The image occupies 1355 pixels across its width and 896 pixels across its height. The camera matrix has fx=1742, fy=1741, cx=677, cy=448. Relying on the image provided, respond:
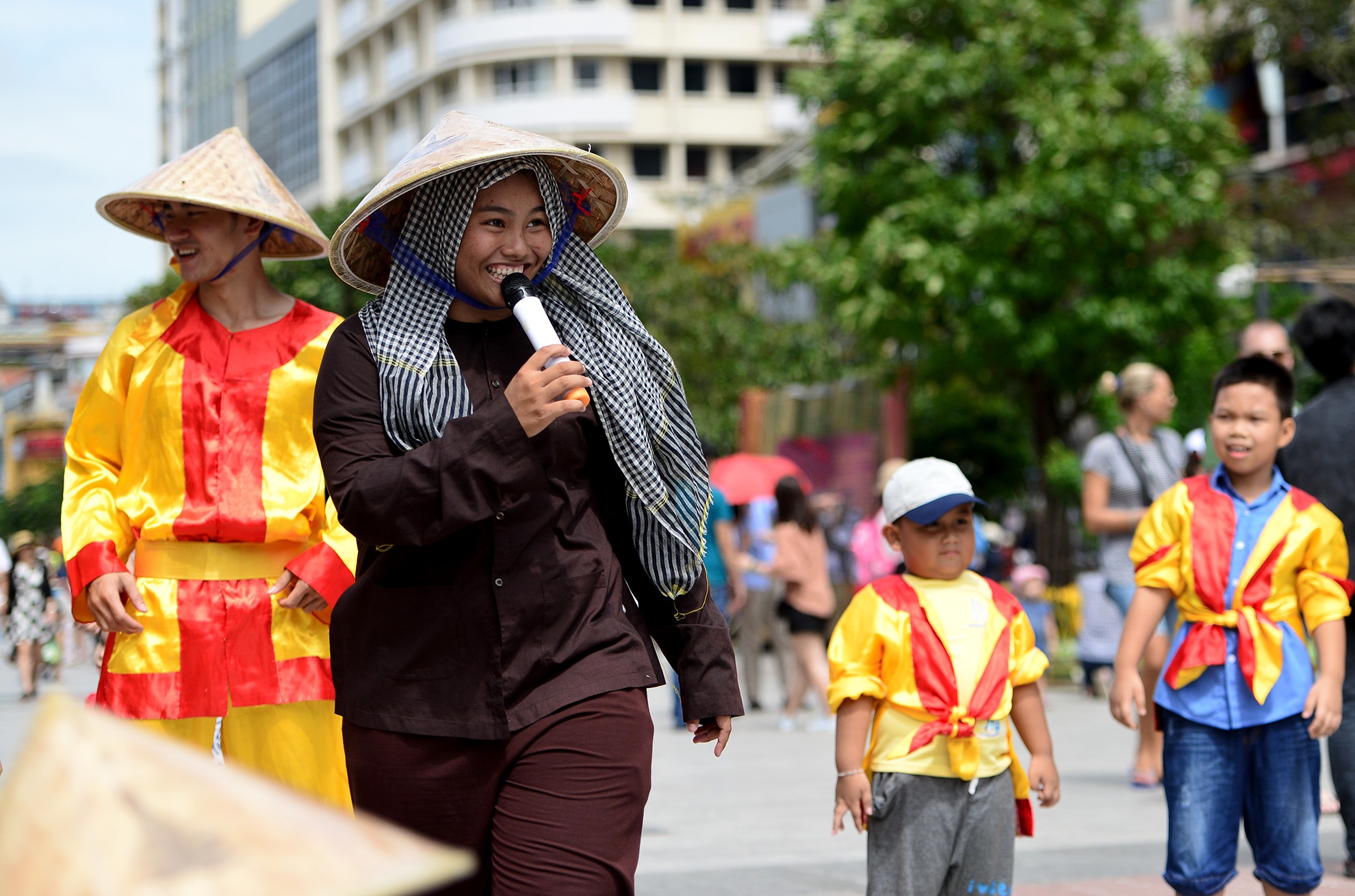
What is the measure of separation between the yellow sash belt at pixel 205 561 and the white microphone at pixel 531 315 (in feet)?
4.18

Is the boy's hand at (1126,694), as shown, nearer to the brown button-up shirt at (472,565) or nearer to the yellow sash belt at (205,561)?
the brown button-up shirt at (472,565)

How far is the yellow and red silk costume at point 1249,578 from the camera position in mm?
4855

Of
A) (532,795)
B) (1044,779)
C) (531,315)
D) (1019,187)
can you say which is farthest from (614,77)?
(532,795)

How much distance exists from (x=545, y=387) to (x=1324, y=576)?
2.87 m

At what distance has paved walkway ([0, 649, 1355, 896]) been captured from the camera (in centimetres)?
622

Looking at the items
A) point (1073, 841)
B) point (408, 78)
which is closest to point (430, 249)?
point (1073, 841)

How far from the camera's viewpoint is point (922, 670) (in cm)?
451

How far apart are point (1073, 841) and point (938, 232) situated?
41.4 ft

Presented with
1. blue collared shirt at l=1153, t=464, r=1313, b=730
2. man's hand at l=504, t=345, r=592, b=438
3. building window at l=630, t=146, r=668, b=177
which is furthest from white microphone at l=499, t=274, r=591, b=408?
building window at l=630, t=146, r=668, b=177

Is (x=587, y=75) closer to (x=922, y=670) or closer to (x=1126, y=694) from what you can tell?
(x=1126, y=694)

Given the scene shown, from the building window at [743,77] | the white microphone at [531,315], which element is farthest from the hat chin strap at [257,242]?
the building window at [743,77]

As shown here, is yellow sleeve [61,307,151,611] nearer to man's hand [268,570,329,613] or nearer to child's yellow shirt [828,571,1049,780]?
man's hand [268,570,329,613]

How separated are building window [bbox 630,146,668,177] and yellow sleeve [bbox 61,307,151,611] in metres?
58.5

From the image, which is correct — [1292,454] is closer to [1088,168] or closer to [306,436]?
[306,436]
